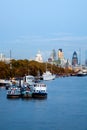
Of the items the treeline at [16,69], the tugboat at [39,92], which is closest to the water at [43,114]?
the tugboat at [39,92]

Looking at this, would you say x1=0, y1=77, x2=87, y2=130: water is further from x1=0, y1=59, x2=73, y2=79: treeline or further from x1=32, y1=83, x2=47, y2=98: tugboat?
x1=0, y1=59, x2=73, y2=79: treeline

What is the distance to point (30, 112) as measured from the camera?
93.1 ft

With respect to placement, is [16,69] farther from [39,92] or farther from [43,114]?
[43,114]

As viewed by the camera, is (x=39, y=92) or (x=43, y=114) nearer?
(x=43, y=114)

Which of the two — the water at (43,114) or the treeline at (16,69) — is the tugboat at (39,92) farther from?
the treeline at (16,69)

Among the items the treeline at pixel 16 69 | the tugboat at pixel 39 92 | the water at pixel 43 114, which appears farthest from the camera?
the treeline at pixel 16 69

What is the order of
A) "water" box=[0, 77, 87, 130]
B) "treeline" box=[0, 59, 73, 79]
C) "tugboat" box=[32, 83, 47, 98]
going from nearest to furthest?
"water" box=[0, 77, 87, 130]
"tugboat" box=[32, 83, 47, 98]
"treeline" box=[0, 59, 73, 79]

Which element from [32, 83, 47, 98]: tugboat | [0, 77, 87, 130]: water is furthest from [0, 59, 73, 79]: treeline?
[0, 77, 87, 130]: water

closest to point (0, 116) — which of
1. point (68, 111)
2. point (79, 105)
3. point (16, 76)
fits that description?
point (68, 111)

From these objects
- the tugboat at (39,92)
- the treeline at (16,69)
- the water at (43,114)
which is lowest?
the water at (43,114)

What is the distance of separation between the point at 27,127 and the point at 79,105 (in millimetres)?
10108

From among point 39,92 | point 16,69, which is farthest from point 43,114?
point 16,69

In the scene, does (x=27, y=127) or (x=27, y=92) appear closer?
(x=27, y=127)

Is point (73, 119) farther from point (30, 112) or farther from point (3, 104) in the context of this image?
point (3, 104)
